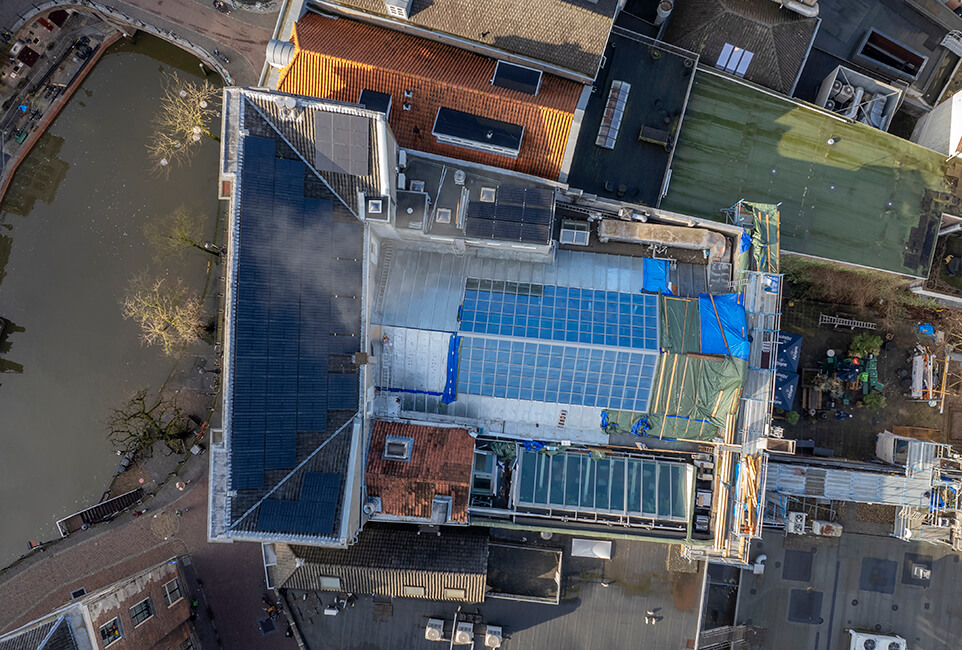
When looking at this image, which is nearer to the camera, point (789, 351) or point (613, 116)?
point (613, 116)

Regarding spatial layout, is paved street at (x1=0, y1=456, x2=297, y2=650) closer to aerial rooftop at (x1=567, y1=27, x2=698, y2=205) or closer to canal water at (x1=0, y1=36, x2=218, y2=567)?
canal water at (x1=0, y1=36, x2=218, y2=567)

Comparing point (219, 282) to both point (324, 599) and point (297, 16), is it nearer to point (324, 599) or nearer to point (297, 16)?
point (297, 16)

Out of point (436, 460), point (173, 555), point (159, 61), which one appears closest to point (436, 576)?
point (436, 460)

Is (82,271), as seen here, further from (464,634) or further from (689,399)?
(689,399)

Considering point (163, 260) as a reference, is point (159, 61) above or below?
above

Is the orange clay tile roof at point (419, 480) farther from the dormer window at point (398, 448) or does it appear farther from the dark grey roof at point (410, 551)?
the dark grey roof at point (410, 551)

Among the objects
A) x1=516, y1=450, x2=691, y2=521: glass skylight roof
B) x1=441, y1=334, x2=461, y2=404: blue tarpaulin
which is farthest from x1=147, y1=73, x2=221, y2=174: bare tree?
x1=516, y1=450, x2=691, y2=521: glass skylight roof

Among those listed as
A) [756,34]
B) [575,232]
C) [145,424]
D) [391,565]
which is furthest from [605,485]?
[145,424]
